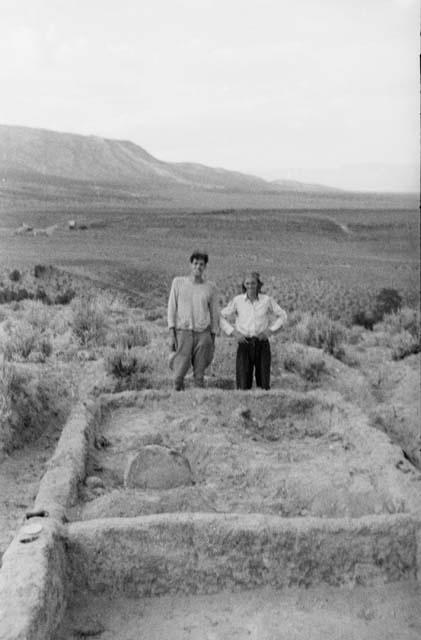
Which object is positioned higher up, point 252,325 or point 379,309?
point 252,325

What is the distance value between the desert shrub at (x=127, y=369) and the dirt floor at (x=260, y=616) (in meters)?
3.81

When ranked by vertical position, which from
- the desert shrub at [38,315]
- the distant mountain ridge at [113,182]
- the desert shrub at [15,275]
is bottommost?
the desert shrub at [38,315]

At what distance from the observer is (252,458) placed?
533cm

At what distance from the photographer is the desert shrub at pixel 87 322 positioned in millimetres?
8109

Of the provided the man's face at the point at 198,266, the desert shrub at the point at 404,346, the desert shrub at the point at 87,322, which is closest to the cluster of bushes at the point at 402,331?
the desert shrub at the point at 404,346

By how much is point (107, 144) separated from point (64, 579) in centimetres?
735

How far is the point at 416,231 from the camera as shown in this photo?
36.3 ft

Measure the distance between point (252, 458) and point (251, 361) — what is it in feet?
5.86

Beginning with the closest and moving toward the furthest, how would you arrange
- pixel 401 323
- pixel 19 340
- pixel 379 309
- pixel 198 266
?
1. pixel 198 266
2. pixel 19 340
3. pixel 401 323
4. pixel 379 309

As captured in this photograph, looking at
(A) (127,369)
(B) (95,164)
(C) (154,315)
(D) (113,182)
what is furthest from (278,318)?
(B) (95,164)

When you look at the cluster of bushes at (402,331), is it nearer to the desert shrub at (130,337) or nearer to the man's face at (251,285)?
the man's face at (251,285)

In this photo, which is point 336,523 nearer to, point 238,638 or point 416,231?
point 238,638

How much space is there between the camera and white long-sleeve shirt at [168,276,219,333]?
6801 millimetres

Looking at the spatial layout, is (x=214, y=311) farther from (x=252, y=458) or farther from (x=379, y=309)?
(x=379, y=309)
